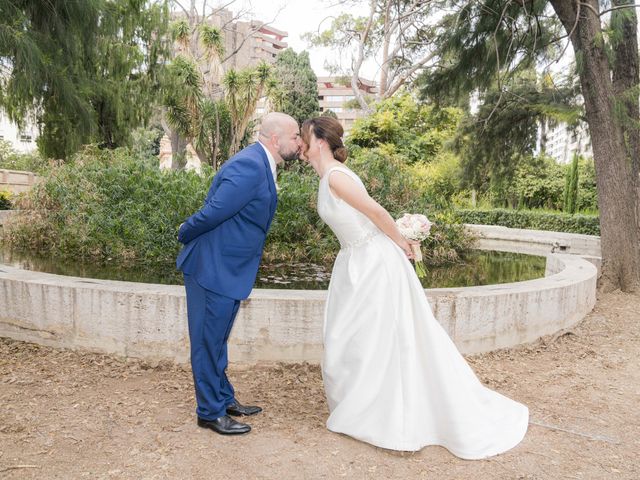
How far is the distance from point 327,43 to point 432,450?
88.3 ft

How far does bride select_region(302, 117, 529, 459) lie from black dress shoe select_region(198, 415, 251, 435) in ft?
1.57

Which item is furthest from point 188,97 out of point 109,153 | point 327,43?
point 109,153

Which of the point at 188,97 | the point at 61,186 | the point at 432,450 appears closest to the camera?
the point at 432,450

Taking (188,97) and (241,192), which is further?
(188,97)

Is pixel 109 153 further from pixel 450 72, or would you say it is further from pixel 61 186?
pixel 450 72

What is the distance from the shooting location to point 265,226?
297cm

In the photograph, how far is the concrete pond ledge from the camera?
13.3ft

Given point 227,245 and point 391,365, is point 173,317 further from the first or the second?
point 391,365

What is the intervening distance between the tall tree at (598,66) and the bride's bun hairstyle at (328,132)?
407 centimetres

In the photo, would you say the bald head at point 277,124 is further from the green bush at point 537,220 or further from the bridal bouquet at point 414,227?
the green bush at point 537,220

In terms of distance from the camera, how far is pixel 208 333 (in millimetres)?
2854

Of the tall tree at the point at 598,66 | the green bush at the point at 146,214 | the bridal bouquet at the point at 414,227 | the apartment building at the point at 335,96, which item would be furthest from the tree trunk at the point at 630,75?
the apartment building at the point at 335,96

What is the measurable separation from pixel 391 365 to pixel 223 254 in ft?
3.50

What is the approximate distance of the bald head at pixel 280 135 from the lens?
9.47ft
